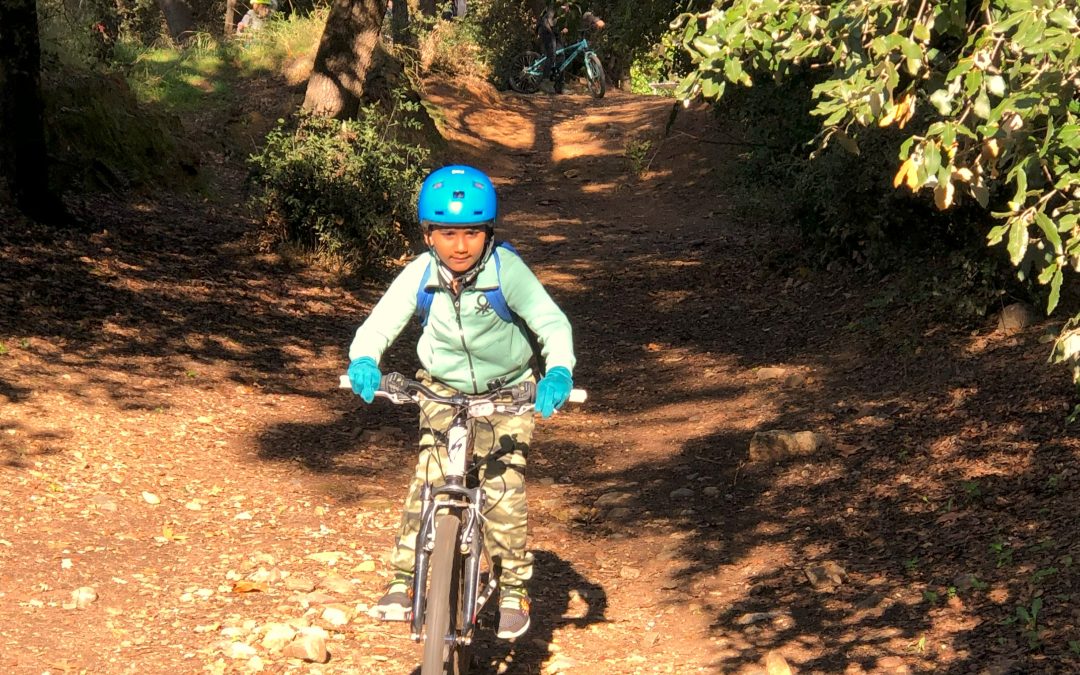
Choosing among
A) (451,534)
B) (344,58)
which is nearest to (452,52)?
(344,58)

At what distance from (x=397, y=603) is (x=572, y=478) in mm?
3803

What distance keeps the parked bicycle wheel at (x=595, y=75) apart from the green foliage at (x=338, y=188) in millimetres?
14906

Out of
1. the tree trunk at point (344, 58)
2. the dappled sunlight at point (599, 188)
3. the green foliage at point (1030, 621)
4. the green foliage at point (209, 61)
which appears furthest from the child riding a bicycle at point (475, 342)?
the green foliage at point (209, 61)

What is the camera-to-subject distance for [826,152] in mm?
11359

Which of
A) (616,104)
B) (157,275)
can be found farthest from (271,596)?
(616,104)

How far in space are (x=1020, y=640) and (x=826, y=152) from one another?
694 centimetres

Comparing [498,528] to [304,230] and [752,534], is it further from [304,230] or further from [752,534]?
[304,230]

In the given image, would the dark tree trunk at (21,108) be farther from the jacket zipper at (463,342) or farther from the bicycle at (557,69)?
the bicycle at (557,69)

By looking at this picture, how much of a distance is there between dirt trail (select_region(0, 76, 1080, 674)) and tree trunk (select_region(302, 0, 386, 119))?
2.14 m

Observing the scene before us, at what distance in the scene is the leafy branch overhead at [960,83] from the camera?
3281 mm

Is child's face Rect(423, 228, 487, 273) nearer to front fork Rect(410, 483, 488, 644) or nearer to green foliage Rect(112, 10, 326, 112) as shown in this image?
front fork Rect(410, 483, 488, 644)

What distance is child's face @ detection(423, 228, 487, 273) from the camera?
4371 millimetres

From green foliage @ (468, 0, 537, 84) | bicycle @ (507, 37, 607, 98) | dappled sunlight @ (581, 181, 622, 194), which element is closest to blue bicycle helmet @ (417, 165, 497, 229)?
dappled sunlight @ (581, 181, 622, 194)

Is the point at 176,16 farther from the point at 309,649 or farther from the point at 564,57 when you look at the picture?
the point at 309,649
